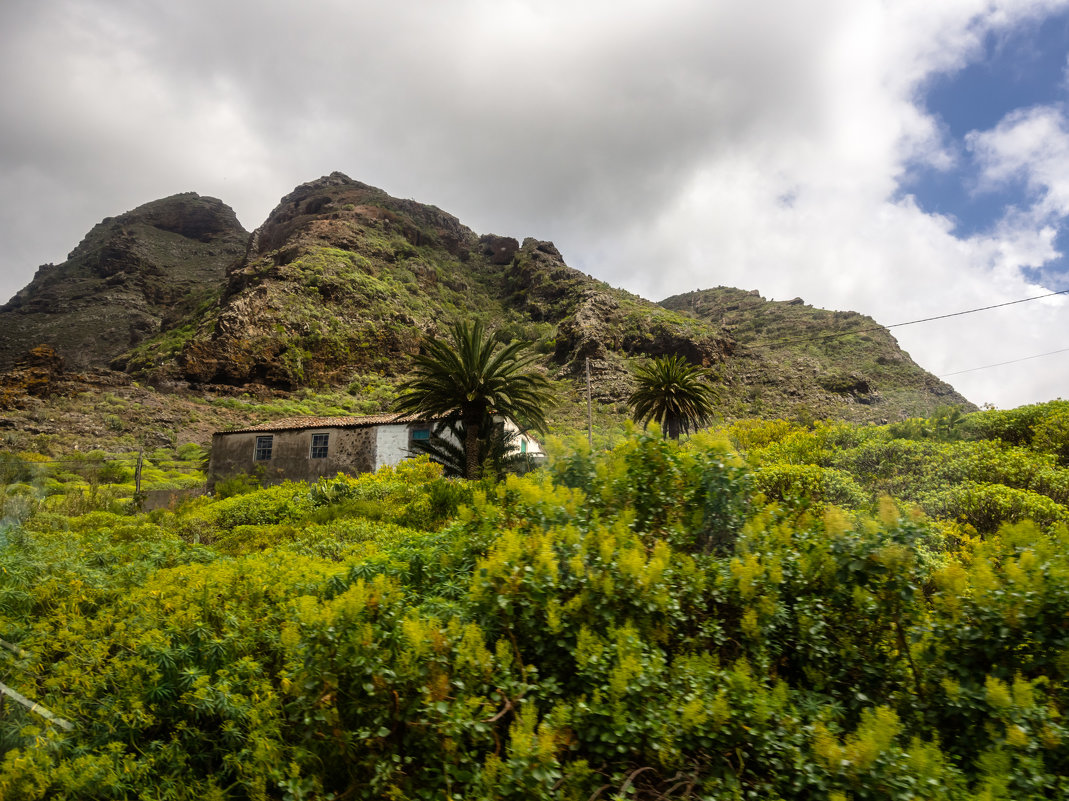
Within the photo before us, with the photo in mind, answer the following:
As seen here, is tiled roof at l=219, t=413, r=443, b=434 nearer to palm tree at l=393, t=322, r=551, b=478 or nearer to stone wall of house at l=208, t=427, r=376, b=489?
stone wall of house at l=208, t=427, r=376, b=489

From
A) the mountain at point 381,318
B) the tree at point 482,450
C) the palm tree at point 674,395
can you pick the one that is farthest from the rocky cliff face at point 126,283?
the palm tree at point 674,395

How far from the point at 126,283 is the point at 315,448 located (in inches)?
3530

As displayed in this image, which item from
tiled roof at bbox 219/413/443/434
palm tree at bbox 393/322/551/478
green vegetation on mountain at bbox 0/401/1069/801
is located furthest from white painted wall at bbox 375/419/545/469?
green vegetation on mountain at bbox 0/401/1069/801

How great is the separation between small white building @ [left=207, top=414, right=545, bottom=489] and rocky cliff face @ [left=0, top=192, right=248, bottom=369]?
2370 inches

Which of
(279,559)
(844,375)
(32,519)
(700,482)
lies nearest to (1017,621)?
(700,482)

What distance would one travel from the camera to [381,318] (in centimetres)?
6388

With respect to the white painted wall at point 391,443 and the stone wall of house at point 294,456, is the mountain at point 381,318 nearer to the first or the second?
the white painted wall at point 391,443

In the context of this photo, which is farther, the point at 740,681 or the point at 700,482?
the point at 700,482

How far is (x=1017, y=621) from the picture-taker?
8.98 ft

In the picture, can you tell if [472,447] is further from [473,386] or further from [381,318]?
[381,318]

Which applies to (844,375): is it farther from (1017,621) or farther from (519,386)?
(1017,621)

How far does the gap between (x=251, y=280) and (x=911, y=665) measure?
71294 mm

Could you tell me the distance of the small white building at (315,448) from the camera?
2695 cm

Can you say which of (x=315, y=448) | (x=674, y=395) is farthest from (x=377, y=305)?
(x=674, y=395)
